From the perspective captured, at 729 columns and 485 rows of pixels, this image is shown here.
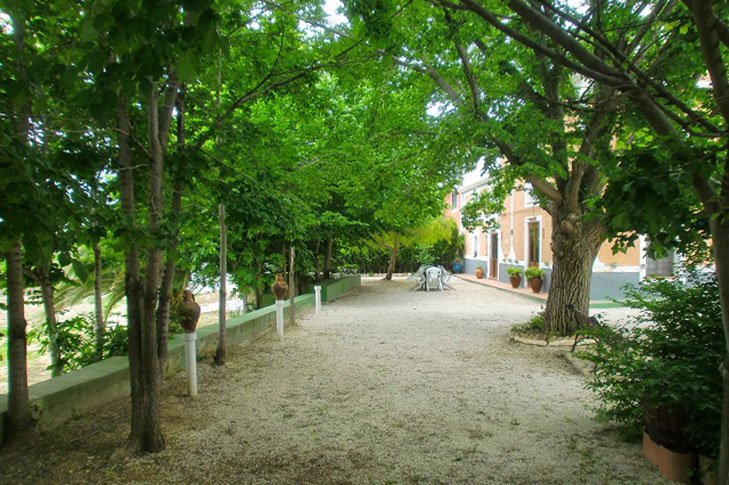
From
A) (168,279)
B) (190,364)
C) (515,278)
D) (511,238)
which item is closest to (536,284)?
(515,278)

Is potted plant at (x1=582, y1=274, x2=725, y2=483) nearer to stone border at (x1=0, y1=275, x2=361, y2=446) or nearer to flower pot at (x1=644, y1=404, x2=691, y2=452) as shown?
flower pot at (x1=644, y1=404, x2=691, y2=452)

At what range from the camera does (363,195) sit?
9.37 metres

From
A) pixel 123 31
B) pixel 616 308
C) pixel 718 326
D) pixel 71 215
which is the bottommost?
pixel 616 308

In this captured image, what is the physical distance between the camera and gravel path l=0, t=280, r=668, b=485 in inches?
121

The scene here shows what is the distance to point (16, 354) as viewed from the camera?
3.33 metres

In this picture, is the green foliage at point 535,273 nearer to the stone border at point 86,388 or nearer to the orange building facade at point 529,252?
the orange building facade at point 529,252

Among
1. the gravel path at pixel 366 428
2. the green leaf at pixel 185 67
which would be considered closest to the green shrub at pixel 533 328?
the gravel path at pixel 366 428

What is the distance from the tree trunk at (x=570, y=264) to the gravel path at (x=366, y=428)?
3.10ft

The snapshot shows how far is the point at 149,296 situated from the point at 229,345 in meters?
3.93

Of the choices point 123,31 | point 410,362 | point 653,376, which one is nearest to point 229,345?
point 410,362

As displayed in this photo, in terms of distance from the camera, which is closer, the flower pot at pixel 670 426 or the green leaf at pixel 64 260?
the green leaf at pixel 64 260

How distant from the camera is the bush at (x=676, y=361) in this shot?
2.78 m

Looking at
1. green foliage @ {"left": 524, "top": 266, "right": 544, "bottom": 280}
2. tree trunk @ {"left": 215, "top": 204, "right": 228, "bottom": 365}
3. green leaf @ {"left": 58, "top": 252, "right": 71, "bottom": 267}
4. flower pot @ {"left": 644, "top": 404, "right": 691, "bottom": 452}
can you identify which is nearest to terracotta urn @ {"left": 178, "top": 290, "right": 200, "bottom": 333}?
tree trunk @ {"left": 215, "top": 204, "right": 228, "bottom": 365}

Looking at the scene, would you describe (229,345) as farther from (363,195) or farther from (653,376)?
(653,376)
